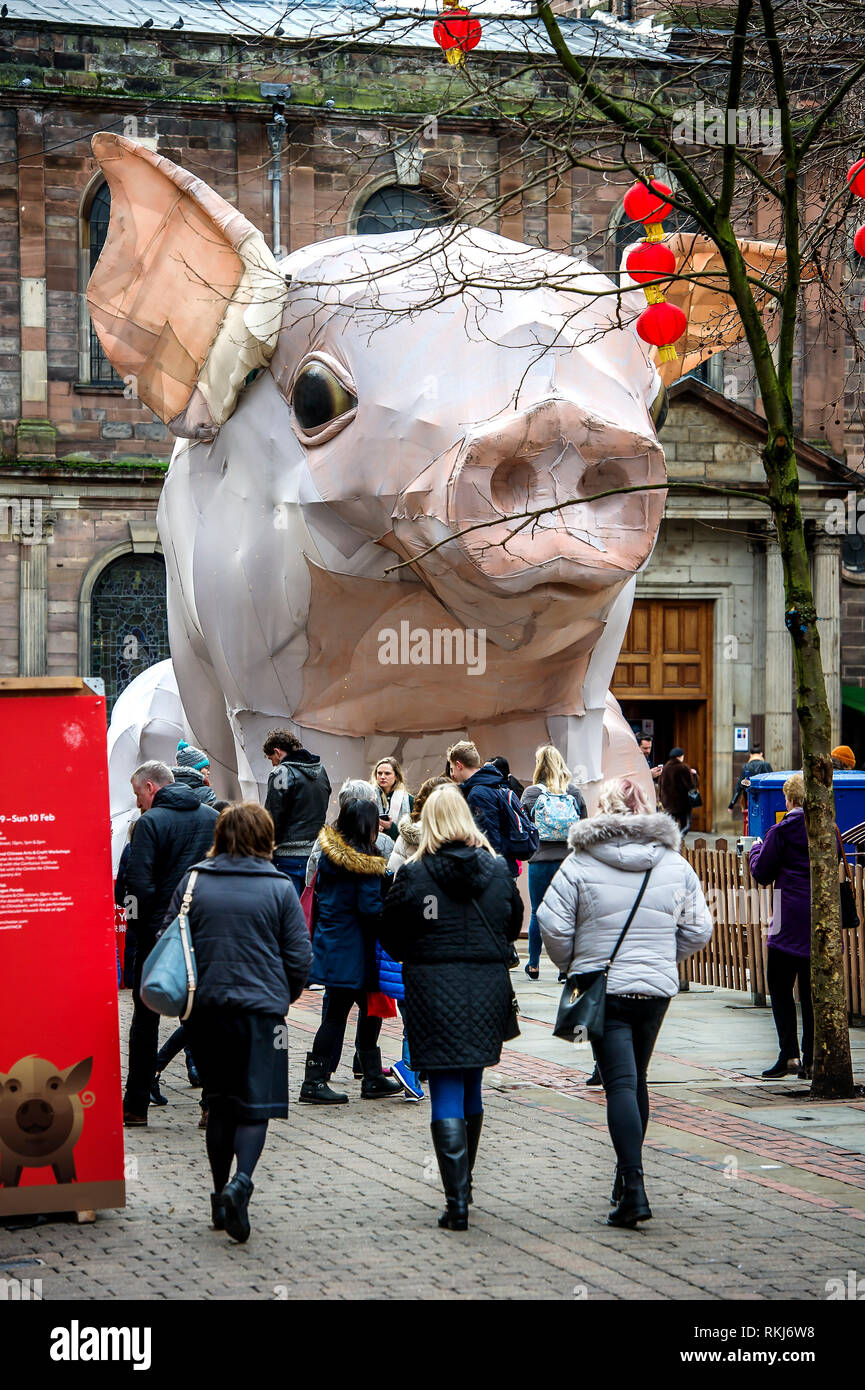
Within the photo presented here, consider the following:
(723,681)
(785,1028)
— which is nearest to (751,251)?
(785,1028)

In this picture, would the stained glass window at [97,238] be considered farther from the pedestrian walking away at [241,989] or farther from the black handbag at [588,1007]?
the black handbag at [588,1007]

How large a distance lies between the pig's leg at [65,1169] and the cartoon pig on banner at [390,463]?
11.7ft

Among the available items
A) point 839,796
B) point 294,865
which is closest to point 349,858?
point 294,865

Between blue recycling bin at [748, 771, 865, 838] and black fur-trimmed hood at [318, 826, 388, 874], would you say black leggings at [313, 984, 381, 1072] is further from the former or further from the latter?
blue recycling bin at [748, 771, 865, 838]

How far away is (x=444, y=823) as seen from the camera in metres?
6.54

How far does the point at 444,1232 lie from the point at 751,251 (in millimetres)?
6696

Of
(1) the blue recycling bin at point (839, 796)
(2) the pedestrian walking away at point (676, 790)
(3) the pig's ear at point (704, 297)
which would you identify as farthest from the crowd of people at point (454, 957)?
(2) the pedestrian walking away at point (676, 790)

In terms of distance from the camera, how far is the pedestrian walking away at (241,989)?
6.17 metres

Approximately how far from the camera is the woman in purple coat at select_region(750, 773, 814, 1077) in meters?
9.13

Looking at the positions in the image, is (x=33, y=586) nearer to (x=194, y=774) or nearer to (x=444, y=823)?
(x=194, y=774)

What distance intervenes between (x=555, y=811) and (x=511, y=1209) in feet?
15.1

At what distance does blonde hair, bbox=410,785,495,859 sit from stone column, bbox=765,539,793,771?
75.9 ft

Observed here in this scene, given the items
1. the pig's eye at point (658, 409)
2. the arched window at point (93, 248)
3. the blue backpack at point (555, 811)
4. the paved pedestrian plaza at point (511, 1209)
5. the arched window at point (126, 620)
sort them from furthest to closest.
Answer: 1. the arched window at point (93, 248)
2. the arched window at point (126, 620)
3. the blue backpack at point (555, 811)
4. the pig's eye at point (658, 409)
5. the paved pedestrian plaza at point (511, 1209)
